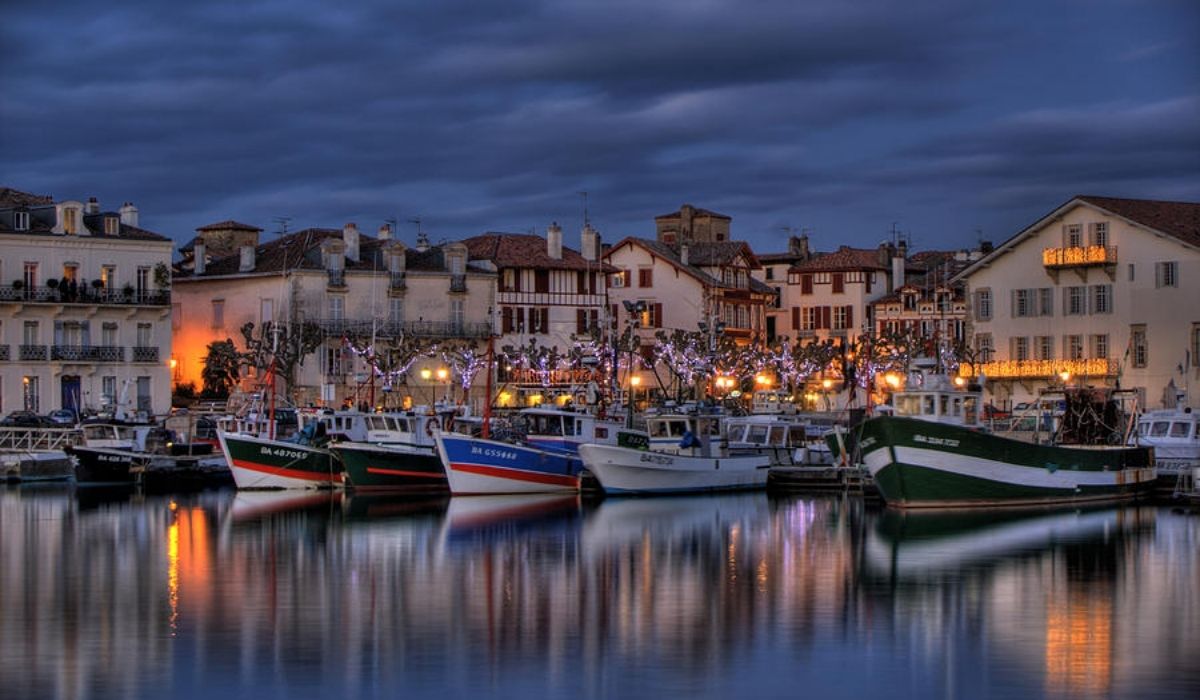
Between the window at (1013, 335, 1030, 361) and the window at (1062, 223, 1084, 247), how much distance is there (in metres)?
4.02

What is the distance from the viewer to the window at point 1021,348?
74.8 m

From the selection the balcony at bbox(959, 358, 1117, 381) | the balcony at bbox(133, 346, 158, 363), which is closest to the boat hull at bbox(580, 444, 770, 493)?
the balcony at bbox(959, 358, 1117, 381)

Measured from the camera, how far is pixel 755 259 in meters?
113

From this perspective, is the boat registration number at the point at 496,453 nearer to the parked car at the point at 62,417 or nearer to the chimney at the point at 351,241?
the parked car at the point at 62,417

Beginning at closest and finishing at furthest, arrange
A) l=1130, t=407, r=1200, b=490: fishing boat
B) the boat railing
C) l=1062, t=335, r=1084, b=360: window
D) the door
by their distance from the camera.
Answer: l=1130, t=407, r=1200, b=490: fishing boat → the boat railing → l=1062, t=335, r=1084, b=360: window → the door

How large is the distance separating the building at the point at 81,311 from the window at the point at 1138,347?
121 feet

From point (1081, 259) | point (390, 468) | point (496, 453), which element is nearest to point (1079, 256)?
point (1081, 259)

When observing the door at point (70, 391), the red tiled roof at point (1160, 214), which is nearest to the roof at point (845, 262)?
the red tiled roof at point (1160, 214)

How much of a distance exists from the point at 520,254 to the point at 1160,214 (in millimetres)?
34869

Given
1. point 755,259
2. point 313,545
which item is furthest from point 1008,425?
point 755,259

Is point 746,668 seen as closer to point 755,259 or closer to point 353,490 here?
point 353,490

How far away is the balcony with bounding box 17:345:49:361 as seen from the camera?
77062mm

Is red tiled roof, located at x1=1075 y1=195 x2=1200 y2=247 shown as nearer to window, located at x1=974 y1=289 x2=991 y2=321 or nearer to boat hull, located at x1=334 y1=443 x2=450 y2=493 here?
window, located at x1=974 y1=289 x2=991 y2=321

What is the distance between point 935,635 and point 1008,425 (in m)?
37.1
